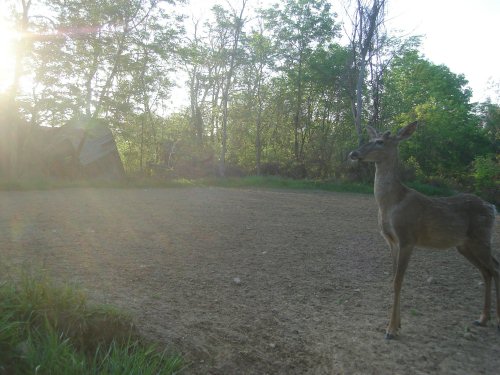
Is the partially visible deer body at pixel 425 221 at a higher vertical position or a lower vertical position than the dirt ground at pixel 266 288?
higher

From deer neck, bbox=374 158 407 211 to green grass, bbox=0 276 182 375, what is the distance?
96.3 inches

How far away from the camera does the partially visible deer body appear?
421 cm

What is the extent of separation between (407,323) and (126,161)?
84.1 ft

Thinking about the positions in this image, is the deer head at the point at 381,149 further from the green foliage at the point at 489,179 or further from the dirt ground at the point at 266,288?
the green foliage at the point at 489,179

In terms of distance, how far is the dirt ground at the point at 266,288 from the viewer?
11.4 ft

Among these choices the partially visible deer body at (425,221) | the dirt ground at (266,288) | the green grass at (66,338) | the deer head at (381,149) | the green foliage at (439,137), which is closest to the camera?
the green grass at (66,338)

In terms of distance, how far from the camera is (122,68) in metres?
19.8

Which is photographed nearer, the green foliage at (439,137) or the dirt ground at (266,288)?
the dirt ground at (266,288)

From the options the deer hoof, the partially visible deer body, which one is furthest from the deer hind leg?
the deer hoof

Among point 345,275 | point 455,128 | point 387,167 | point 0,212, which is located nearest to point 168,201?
point 0,212

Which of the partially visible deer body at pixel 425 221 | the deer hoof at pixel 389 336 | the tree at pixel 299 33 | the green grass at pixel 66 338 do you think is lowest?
the deer hoof at pixel 389 336

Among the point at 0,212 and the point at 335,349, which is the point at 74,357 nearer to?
the point at 335,349

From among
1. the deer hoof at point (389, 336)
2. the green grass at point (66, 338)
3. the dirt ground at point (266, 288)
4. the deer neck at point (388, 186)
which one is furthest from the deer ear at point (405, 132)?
the green grass at point (66, 338)

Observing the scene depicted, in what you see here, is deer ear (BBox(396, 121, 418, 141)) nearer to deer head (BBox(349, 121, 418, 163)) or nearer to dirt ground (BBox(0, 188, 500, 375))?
deer head (BBox(349, 121, 418, 163))
